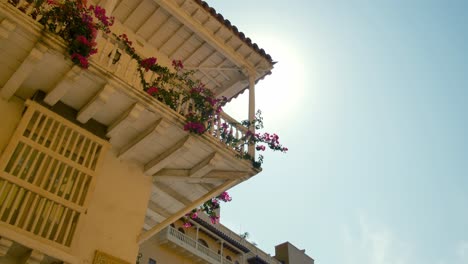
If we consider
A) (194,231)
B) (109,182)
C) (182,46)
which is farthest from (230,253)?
(109,182)

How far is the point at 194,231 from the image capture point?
32.5 m

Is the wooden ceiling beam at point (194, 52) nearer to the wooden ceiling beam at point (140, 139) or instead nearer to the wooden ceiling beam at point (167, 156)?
the wooden ceiling beam at point (167, 156)

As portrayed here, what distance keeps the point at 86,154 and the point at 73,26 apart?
2144 mm

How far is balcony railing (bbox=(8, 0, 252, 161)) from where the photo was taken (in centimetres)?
705

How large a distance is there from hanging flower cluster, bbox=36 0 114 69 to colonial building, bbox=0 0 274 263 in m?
0.08

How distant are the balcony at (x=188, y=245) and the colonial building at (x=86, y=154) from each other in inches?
A: 772

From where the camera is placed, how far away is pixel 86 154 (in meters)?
7.73

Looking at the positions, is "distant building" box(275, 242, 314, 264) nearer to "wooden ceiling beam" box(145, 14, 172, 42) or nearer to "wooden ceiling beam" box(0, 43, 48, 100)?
"wooden ceiling beam" box(145, 14, 172, 42)

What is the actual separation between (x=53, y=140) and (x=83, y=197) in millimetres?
1056

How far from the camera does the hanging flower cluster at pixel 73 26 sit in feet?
22.9

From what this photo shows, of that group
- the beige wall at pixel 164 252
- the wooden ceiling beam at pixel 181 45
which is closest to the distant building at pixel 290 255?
the beige wall at pixel 164 252

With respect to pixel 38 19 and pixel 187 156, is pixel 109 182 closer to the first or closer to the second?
pixel 187 156

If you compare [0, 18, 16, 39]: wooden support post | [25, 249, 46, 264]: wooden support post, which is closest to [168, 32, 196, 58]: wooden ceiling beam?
[0, 18, 16, 39]: wooden support post

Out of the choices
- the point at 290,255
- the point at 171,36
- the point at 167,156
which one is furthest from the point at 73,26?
the point at 290,255
